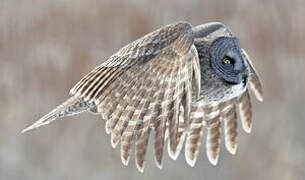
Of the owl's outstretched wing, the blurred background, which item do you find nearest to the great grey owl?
the owl's outstretched wing

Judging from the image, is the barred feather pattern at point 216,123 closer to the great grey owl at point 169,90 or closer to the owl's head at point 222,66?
the great grey owl at point 169,90

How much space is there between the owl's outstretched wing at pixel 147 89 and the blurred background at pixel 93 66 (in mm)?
1420

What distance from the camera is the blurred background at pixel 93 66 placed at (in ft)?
16.3

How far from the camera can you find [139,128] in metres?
3.33

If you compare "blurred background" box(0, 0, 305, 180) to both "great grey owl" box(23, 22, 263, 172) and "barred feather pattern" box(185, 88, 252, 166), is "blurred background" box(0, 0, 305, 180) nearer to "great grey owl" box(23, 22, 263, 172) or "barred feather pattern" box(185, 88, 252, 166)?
"barred feather pattern" box(185, 88, 252, 166)

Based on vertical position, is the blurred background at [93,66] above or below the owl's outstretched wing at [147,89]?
above

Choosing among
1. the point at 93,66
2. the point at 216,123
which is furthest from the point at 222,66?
the point at 93,66

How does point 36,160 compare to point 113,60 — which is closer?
point 113,60

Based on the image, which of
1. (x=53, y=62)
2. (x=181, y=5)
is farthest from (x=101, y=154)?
(x=181, y=5)

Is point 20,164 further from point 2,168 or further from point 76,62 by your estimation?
point 76,62

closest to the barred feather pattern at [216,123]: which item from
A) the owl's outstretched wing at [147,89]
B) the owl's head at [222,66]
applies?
the owl's head at [222,66]

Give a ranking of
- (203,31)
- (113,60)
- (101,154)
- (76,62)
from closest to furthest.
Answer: (113,60), (203,31), (101,154), (76,62)

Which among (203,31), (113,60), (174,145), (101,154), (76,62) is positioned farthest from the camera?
(76,62)

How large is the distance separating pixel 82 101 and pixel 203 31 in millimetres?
611
